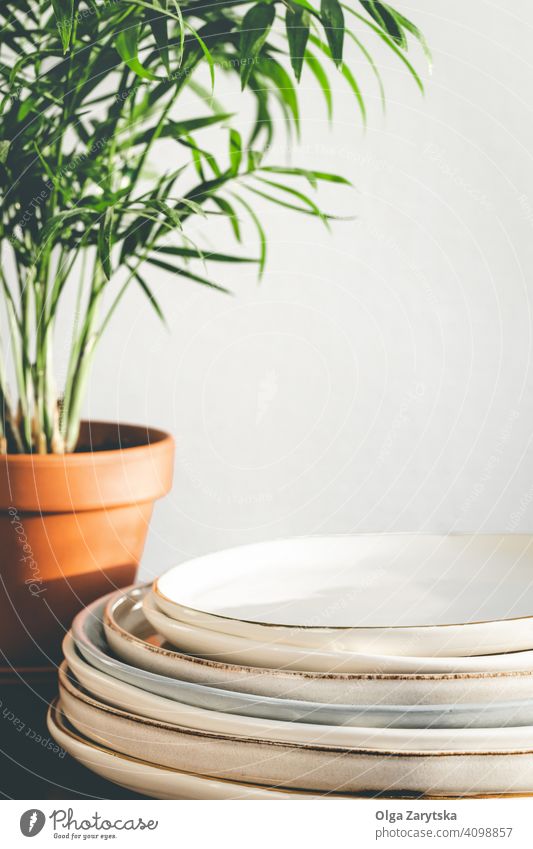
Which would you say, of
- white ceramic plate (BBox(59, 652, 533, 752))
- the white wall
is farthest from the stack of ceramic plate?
the white wall

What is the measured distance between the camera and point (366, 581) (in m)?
0.34

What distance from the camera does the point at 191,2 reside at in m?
0.39

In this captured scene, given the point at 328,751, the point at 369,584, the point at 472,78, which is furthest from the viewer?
the point at 472,78

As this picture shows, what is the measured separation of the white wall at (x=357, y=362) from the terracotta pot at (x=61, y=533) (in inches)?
10.2

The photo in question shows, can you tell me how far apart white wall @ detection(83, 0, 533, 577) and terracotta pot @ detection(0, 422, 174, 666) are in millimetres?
260

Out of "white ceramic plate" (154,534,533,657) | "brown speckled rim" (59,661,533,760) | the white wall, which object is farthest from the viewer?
the white wall

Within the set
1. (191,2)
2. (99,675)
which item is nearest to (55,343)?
(191,2)

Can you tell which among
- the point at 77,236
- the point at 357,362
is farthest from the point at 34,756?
the point at 357,362

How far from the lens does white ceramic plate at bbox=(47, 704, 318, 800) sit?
8.4 inches

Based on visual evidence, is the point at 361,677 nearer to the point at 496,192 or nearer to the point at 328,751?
the point at 328,751

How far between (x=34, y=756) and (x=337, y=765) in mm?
128

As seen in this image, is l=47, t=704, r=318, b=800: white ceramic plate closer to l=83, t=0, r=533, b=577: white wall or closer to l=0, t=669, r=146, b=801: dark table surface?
l=0, t=669, r=146, b=801: dark table surface

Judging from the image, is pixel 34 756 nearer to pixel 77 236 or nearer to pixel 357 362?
pixel 77 236
